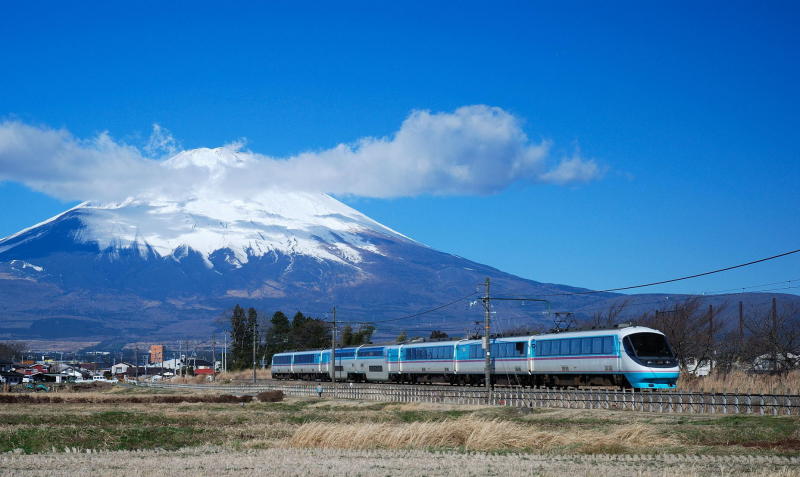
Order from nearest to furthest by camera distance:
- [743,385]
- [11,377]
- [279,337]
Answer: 1. [743,385]
2. [11,377]
3. [279,337]

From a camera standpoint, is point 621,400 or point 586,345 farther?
point 586,345

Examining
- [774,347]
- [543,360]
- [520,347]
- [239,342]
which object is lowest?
[239,342]

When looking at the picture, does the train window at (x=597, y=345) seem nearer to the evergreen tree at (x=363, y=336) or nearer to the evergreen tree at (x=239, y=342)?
the evergreen tree at (x=363, y=336)

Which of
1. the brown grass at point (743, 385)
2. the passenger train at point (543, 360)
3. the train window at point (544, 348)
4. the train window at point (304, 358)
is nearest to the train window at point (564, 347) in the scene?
the passenger train at point (543, 360)

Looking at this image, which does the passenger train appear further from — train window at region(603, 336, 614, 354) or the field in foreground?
the field in foreground

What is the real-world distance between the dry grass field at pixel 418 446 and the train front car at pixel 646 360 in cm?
836

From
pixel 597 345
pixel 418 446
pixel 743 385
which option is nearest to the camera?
pixel 418 446

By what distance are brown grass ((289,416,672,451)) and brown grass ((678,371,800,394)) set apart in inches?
721

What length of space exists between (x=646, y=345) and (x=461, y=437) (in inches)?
904

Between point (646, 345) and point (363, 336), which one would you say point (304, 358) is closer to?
point (363, 336)

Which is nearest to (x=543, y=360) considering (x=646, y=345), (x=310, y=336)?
(x=646, y=345)

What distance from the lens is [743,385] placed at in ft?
166

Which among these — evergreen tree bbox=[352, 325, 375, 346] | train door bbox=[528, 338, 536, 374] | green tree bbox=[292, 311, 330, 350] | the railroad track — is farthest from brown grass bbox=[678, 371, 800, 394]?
green tree bbox=[292, 311, 330, 350]

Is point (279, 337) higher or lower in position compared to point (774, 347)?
lower
